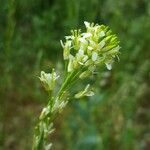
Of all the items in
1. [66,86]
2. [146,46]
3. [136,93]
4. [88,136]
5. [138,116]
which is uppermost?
[146,46]

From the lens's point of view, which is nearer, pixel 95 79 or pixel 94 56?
pixel 94 56

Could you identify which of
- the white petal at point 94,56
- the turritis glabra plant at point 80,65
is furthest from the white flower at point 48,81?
the white petal at point 94,56

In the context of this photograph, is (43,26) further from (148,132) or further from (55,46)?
(148,132)

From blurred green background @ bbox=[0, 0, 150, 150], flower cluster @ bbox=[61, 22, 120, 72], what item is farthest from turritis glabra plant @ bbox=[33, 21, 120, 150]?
blurred green background @ bbox=[0, 0, 150, 150]

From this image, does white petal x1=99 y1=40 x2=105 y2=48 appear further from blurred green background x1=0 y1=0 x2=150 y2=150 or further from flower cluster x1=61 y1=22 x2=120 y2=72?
blurred green background x1=0 y1=0 x2=150 y2=150

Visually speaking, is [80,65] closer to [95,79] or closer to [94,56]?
[94,56]

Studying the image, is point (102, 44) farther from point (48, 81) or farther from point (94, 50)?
point (48, 81)

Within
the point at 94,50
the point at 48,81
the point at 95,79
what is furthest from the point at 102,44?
the point at 95,79

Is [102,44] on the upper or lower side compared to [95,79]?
lower

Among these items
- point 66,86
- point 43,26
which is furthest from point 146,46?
point 66,86
